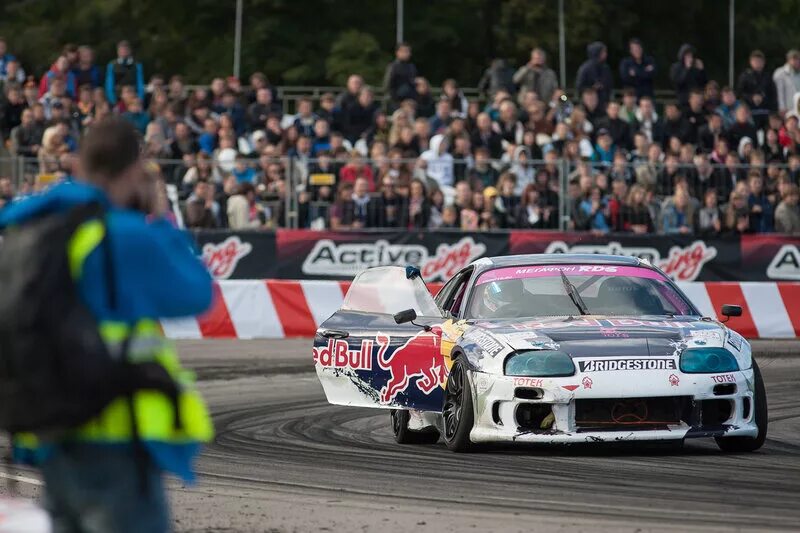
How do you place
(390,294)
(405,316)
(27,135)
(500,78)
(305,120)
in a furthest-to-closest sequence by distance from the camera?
(500,78)
(305,120)
(27,135)
(390,294)
(405,316)

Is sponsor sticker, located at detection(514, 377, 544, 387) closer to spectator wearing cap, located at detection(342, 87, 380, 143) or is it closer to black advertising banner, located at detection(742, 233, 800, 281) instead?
black advertising banner, located at detection(742, 233, 800, 281)

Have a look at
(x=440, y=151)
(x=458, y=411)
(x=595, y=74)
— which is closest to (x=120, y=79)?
(x=440, y=151)

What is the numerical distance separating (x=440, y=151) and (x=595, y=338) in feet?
40.6

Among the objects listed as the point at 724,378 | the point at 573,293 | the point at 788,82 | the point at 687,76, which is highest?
the point at 687,76

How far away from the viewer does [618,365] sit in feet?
32.6

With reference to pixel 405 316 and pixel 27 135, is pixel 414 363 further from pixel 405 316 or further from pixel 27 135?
pixel 27 135

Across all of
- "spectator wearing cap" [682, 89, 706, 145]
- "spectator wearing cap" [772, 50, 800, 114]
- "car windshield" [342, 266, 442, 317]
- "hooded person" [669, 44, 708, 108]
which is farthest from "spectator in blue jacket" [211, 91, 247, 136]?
"car windshield" [342, 266, 442, 317]

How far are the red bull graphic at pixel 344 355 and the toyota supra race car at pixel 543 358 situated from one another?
1cm

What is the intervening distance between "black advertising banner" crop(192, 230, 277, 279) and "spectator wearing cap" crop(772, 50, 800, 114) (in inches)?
346

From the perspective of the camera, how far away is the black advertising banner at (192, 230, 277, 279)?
2170 cm

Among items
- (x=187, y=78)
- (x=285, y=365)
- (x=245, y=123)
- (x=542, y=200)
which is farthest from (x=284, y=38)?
(x=285, y=365)

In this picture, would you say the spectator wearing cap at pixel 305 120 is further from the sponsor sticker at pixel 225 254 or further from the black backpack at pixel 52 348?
the black backpack at pixel 52 348

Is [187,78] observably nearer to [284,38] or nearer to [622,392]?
[284,38]

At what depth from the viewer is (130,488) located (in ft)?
13.2
